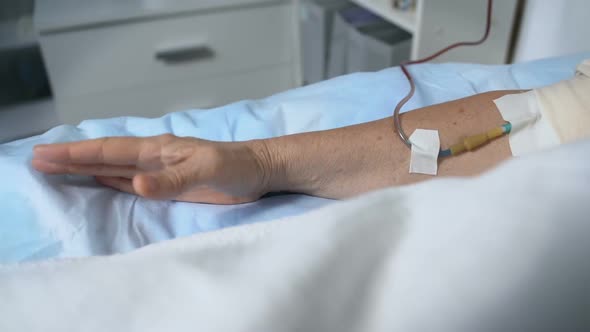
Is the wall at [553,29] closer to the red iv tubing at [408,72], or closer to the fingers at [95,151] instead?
the red iv tubing at [408,72]

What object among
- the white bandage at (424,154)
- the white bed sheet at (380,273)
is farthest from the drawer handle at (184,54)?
the white bed sheet at (380,273)

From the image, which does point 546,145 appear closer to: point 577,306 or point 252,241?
point 577,306

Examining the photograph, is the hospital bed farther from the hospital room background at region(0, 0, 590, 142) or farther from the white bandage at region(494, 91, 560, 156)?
the hospital room background at region(0, 0, 590, 142)

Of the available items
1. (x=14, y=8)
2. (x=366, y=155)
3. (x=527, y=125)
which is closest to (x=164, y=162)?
(x=366, y=155)

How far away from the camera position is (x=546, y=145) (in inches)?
26.2

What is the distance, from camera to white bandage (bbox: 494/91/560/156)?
671 mm

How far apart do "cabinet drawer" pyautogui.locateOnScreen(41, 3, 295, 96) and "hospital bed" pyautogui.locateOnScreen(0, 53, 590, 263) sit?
840 millimetres

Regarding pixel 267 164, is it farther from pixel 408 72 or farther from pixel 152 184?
pixel 408 72

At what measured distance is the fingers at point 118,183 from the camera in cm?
67

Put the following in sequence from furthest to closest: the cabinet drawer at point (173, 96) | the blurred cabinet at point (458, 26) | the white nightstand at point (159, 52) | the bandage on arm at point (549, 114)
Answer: the cabinet drawer at point (173, 96), the white nightstand at point (159, 52), the blurred cabinet at point (458, 26), the bandage on arm at point (549, 114)

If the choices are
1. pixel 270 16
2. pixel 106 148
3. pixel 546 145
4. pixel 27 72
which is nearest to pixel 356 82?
pixel 546 145

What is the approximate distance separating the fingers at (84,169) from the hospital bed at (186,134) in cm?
1

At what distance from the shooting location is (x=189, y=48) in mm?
1649

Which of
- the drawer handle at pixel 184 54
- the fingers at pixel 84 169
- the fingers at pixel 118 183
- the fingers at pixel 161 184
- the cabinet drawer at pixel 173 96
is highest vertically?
the fingers at pixel 161 184
